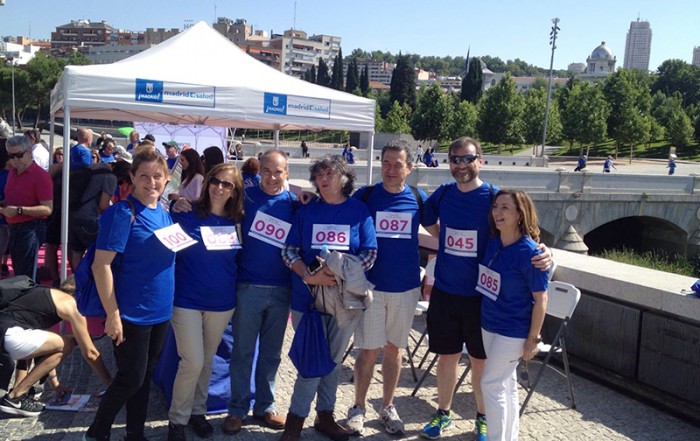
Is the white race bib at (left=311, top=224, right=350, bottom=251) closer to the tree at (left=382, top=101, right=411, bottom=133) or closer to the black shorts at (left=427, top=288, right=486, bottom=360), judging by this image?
the black shorts at (left=427, top=288, right=486, bottom=360)

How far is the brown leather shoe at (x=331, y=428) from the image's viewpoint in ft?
12.9

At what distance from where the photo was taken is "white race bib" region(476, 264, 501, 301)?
365 centimetres

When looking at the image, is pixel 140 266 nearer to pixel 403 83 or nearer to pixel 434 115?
pixel 434 115

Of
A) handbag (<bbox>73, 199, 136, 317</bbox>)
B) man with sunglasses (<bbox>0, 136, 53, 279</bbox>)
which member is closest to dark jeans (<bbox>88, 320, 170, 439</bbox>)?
handbag (<bbox>73, 199, 136, 317</bbox>)

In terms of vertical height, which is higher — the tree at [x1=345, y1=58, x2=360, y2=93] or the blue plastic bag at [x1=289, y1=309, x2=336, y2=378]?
the tree at [x1=345, y1=58, x2=360, y2=93]

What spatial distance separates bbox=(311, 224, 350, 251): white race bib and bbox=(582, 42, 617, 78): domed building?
187 metres

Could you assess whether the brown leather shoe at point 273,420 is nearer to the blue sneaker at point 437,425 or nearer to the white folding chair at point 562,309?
the blue sneaker at point 437,425

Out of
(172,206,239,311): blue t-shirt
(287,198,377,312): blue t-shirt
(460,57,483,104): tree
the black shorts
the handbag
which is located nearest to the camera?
the handbag

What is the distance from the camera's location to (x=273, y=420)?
4.09 m

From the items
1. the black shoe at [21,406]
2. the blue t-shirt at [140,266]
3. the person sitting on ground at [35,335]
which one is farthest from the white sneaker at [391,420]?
the black shoe at [21,406]

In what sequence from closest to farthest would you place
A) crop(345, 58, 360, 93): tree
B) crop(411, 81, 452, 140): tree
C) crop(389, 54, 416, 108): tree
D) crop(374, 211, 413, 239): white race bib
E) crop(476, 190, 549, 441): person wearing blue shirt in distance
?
1. crop(476, 190, 549, 441): person wearing blue shirt in distance
2. crop(374, 211, 413, 239): white race bib
3. crop(411, 81, 452, 140): tree
4. crop(389, 54, 416, 108): tree
5. crop(345, 58, 360, 93): tree

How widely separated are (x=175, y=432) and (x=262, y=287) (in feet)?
3.31

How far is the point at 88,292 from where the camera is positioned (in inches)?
136

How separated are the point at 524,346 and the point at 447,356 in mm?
626
